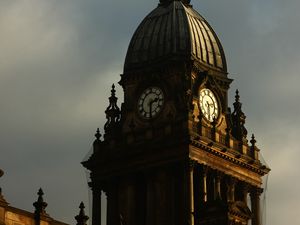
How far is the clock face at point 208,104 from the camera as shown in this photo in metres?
121

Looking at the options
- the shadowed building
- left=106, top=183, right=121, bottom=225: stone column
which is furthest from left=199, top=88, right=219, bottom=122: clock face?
the shadowed building

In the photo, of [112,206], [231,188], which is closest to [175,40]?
[231,188]

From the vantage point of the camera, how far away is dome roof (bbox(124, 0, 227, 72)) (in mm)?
122250

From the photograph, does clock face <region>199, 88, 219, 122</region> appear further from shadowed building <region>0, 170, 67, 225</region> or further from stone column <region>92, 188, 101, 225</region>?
shadowed building <region>0, 170, 67, 225</region>

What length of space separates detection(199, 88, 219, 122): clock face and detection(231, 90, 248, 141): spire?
265cm

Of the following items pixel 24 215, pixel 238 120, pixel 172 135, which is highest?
pixel 238 120

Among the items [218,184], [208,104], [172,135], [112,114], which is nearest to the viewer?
[172,135]

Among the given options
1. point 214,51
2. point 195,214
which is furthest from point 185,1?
point 195,214

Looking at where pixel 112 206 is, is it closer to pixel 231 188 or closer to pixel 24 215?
pixel 231 188

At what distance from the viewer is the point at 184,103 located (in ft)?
388

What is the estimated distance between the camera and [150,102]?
121 meters

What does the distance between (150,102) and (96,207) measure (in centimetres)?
975

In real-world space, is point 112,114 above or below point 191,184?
above

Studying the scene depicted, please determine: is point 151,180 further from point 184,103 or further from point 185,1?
point 185,1
